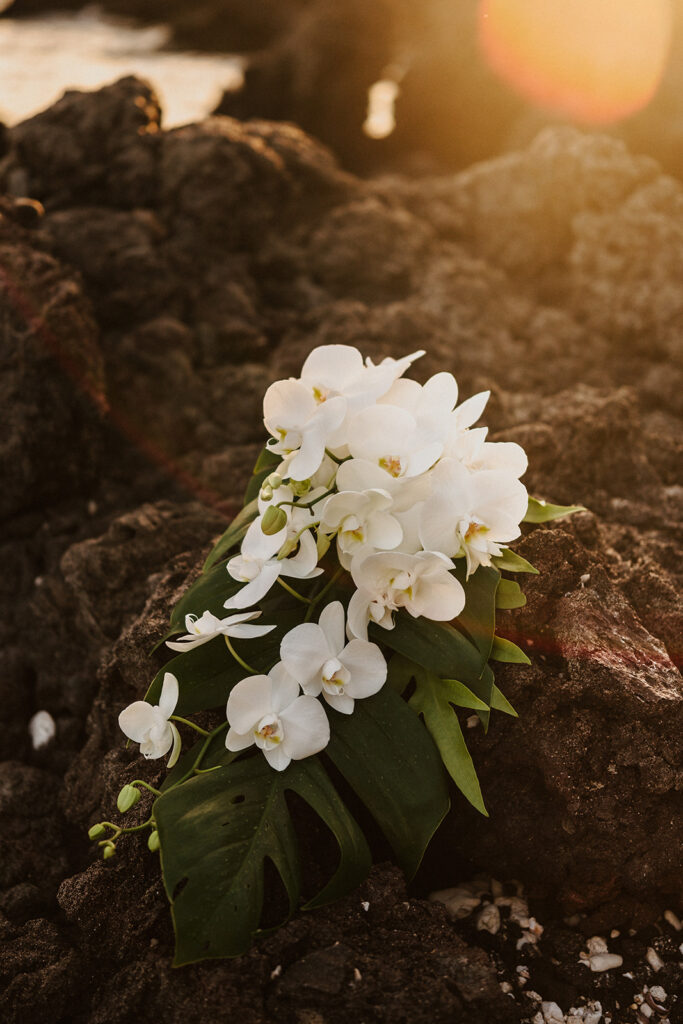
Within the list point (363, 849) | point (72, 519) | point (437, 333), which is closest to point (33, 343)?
point (72, 519)

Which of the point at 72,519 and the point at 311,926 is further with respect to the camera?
the point at 72,519

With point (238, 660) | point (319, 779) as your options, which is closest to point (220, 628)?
point (238, 660)

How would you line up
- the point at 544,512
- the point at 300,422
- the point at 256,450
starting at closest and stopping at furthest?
the point at 300,422, the point at 544,512, the point at 256,450

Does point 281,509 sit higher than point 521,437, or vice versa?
point 281,509

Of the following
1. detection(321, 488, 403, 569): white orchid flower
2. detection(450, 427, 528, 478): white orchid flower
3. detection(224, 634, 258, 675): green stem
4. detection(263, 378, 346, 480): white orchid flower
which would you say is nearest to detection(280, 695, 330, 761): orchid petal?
detection(224, 634, 258, 675): green stem

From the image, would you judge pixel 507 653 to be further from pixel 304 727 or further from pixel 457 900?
pixel 457 900

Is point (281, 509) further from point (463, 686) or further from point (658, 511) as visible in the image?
point (658, 511)
